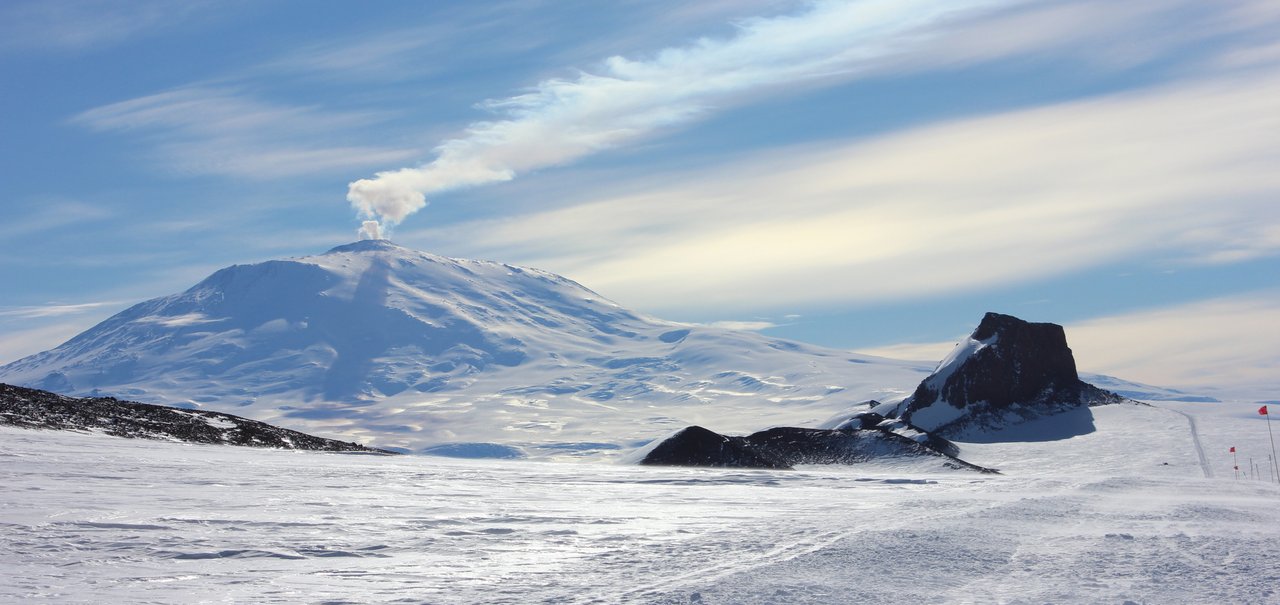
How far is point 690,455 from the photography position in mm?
55062

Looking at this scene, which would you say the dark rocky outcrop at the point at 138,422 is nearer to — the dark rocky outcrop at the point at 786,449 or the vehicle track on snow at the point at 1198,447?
the dark rocky outcrop at the point at 786,449

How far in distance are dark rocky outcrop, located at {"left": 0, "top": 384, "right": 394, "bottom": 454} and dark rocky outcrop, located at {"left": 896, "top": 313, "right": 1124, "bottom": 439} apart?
Result: 54855 mm

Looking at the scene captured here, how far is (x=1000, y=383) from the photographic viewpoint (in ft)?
291

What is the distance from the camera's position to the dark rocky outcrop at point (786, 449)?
55.0 metres

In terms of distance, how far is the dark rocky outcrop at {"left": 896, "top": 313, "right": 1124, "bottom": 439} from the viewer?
287 ft

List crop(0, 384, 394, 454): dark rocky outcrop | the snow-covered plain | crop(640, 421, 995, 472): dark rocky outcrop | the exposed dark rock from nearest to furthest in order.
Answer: the snow-covered plain, crop(0, 384, 394, 454): dark rocky outcrop, the exposed dark rock, crop(640, 421, 995, 472): dark rocky outcrop

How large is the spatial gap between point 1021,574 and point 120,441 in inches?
1224

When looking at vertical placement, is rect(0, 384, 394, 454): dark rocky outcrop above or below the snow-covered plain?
above

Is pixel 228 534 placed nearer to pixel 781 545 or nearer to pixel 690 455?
pixel 781 545

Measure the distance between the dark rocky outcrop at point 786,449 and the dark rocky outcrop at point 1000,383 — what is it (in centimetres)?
1575

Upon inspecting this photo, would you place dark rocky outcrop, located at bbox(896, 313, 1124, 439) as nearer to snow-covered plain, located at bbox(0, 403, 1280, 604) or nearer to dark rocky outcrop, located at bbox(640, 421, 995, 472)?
dark rocky outcrop, located at bbox(640, 421, 995, 472)

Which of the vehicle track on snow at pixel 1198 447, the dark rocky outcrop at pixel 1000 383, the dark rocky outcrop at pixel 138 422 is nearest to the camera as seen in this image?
the dark rocky outcrop at pixel 138 422

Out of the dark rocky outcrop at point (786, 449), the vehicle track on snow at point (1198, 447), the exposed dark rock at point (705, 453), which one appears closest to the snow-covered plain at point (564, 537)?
the exposed dark rock at point (705, 453)

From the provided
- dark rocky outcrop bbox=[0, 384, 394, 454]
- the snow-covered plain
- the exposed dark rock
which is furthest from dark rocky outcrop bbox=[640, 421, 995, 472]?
the snow-covered plain
